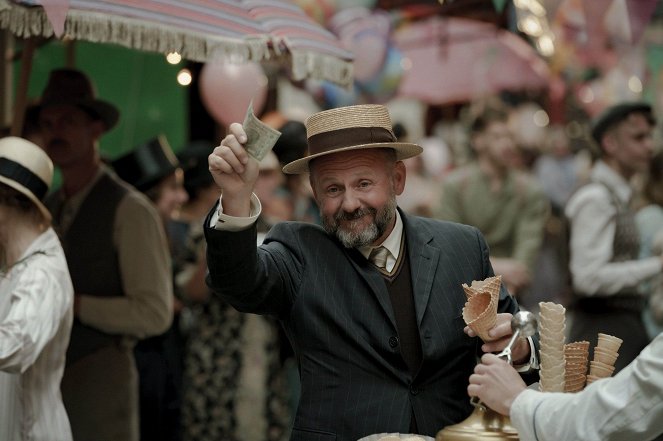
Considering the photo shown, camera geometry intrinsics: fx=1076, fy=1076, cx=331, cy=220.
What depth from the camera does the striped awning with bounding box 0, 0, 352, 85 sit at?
4492 millimetres

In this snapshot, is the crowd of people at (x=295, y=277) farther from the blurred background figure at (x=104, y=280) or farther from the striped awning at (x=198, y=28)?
the striped awning at (x=198, y=28)

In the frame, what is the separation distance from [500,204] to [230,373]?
8.81ft

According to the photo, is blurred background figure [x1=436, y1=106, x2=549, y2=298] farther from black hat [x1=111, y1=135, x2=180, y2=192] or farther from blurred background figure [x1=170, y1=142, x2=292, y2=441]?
black hat [x1=111, y1=135, x2=180, y2=192]

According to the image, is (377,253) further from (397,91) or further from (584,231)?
(397,91)

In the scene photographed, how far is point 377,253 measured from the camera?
13.5 feet

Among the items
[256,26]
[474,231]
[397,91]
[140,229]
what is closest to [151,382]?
[140,229]

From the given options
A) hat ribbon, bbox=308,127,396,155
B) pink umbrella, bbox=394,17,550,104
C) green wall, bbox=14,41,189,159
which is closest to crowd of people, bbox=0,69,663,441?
hat ribbon, bbox=308,127,396,155

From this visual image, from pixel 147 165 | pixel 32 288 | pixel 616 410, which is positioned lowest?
pixel 616 410

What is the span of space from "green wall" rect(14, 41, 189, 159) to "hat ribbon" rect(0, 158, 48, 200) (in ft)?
8.01

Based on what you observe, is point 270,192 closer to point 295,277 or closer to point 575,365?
point 295,277

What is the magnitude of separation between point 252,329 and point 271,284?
3.21 meters

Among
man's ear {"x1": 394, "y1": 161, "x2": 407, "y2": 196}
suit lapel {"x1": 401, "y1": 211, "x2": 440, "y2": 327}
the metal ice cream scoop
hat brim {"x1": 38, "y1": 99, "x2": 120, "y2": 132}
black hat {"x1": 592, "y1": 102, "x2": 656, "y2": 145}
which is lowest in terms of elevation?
the metal ice cream scoop

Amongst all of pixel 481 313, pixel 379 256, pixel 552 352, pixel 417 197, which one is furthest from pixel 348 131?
pixel 417 197

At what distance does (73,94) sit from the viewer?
249 inches
